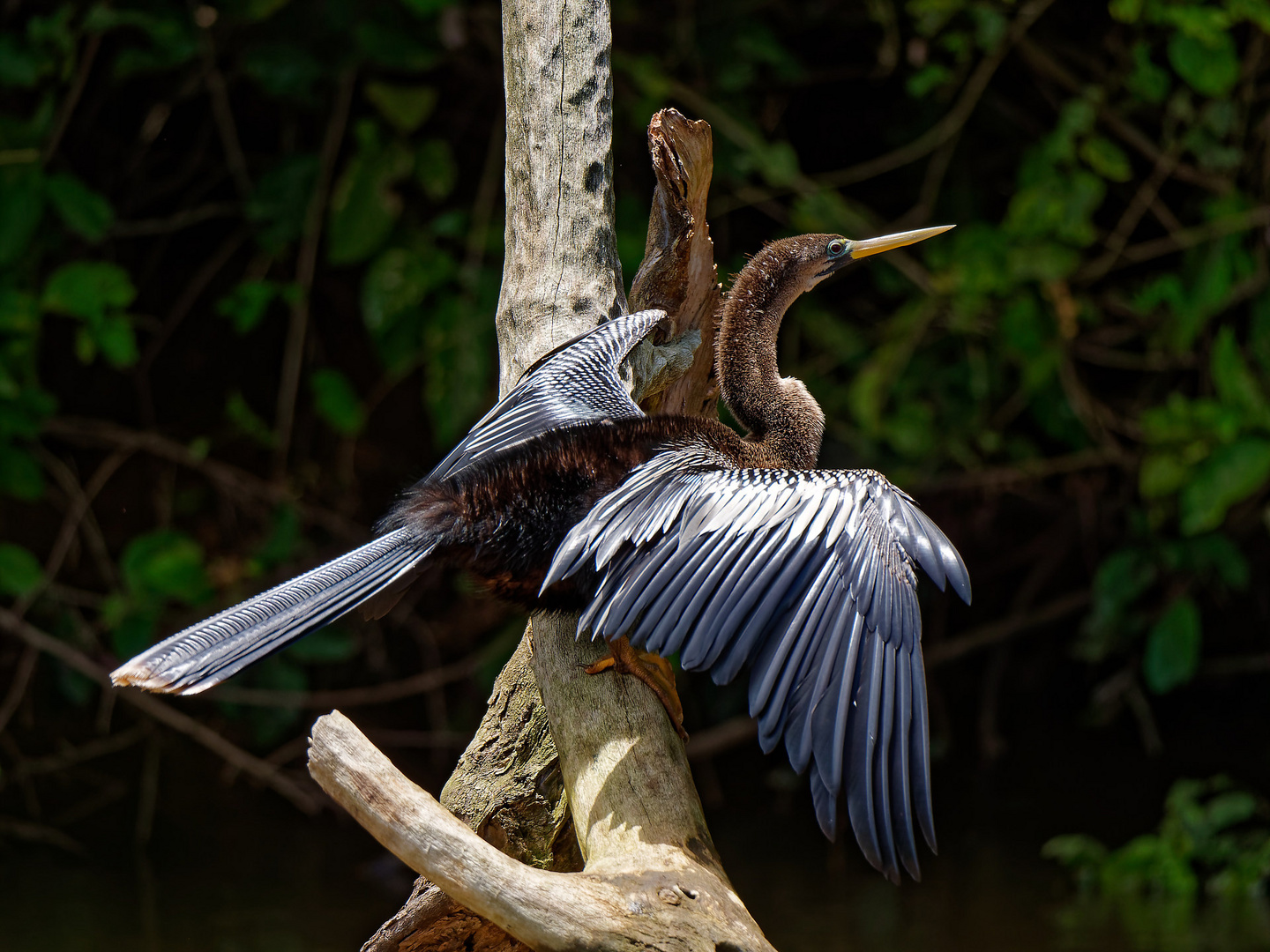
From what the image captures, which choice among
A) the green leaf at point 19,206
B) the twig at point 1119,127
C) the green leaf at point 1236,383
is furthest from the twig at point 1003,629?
the green leaf at point 19,206

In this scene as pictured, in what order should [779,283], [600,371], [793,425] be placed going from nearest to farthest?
[600,371] < [793,425] < [779,283]

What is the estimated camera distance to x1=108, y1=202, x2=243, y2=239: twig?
4.03 metres

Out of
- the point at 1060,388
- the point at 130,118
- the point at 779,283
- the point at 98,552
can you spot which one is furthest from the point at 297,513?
the point at 1060,388

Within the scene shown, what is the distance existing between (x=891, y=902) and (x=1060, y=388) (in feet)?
5.20

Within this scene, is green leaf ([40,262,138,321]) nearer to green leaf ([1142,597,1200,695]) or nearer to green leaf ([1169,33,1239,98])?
green leaf ([1169,33,1239,98])

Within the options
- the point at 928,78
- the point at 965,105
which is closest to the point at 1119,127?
the point at 965,105

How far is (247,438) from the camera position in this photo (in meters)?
4.44

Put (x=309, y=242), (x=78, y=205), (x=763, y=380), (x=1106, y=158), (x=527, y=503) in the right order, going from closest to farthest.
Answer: (x=527, y=503) → (x=763, y=380) → (x=1106, y=158) → (x=78, y=205) → (x=309, y=242)

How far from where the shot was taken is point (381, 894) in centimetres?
340

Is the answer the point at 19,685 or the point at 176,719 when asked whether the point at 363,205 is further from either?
the point at 19,685

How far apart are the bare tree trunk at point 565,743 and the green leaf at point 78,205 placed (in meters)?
1.85

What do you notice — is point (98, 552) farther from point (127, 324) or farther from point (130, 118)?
point (130, 118)

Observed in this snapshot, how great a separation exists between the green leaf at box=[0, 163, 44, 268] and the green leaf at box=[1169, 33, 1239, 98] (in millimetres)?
3158

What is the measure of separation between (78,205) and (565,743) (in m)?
2.69
